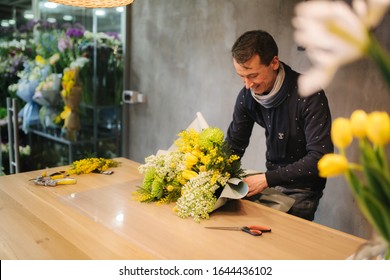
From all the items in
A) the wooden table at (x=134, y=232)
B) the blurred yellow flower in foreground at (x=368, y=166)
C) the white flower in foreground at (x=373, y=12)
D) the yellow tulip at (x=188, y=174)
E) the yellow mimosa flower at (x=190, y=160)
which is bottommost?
the wooden table at (x=134, y=232)

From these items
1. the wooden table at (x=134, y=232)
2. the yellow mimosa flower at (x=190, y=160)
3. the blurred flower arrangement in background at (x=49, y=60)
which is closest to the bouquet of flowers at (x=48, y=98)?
the blurred flower arrangement in background at (x=49, y=60)

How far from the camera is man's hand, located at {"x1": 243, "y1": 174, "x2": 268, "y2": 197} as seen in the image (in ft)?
5.32

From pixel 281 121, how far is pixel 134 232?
1067mm

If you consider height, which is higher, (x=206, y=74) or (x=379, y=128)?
(x=206, y=74)

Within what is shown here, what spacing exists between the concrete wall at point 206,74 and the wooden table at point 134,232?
1.35m

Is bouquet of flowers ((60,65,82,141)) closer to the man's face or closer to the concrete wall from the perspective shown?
the concrete wall

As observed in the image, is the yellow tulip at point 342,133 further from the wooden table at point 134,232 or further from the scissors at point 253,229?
the scissors at point 253,229

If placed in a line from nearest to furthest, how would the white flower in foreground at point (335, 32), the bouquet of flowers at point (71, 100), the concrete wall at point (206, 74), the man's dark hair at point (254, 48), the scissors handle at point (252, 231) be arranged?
1. the white flower in foreground at point (335, 32)
2. the scissors handle at point (252, 231)
3. the man's dark hair at point (254, 48)
4. the concrete wall at point (206, 74)
5. the bouquet of flowers at point (71, 100)

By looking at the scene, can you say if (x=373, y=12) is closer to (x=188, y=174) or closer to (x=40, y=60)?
(x=188, y=174)

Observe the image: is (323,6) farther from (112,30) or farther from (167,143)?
(112,30)

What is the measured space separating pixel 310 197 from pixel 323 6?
1.64 meters

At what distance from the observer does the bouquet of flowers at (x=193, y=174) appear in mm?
1385

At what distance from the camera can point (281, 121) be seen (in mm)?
1942

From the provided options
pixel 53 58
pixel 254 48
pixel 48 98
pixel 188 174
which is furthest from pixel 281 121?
pixel 53 58
